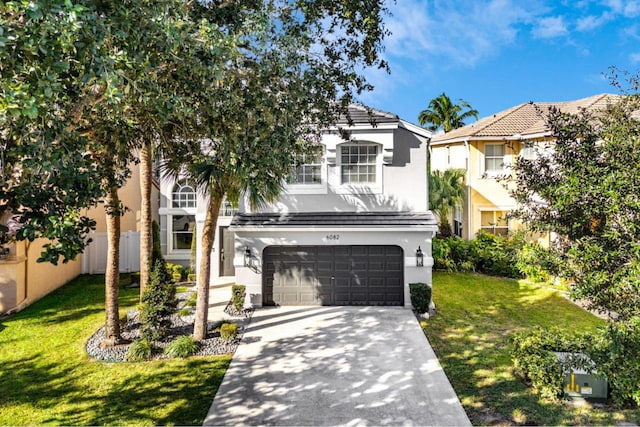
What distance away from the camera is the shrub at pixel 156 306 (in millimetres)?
9898

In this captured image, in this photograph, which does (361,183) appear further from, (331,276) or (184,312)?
(184,312)

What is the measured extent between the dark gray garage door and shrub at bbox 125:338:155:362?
5063 millimetres

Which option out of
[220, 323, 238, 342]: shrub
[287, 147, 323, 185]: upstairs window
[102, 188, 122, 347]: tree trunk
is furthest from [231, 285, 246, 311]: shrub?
[287, 147, 323, 185]: upstairs window

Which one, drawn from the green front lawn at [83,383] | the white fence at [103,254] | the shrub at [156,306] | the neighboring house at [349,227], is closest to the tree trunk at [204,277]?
the shrub at [156,306]

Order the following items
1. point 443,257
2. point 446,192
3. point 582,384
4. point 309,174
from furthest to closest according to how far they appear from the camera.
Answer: point 446,192, point 443,257, point 309,174, point 582,384

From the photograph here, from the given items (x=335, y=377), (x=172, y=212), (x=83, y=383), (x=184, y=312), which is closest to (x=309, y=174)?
(x=184, y=312)

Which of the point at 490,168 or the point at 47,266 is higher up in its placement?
the point at 490,168

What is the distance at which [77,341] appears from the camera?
33.2ft

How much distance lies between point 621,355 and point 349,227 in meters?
8.27

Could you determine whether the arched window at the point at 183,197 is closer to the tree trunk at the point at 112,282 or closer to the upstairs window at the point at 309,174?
the upstairs window at the point at 309,174

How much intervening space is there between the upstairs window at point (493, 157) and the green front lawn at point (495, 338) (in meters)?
6.88

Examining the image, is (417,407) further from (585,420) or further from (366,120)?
(366,120)

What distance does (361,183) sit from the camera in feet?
46.4

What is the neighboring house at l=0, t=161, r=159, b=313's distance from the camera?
12.2 metres
